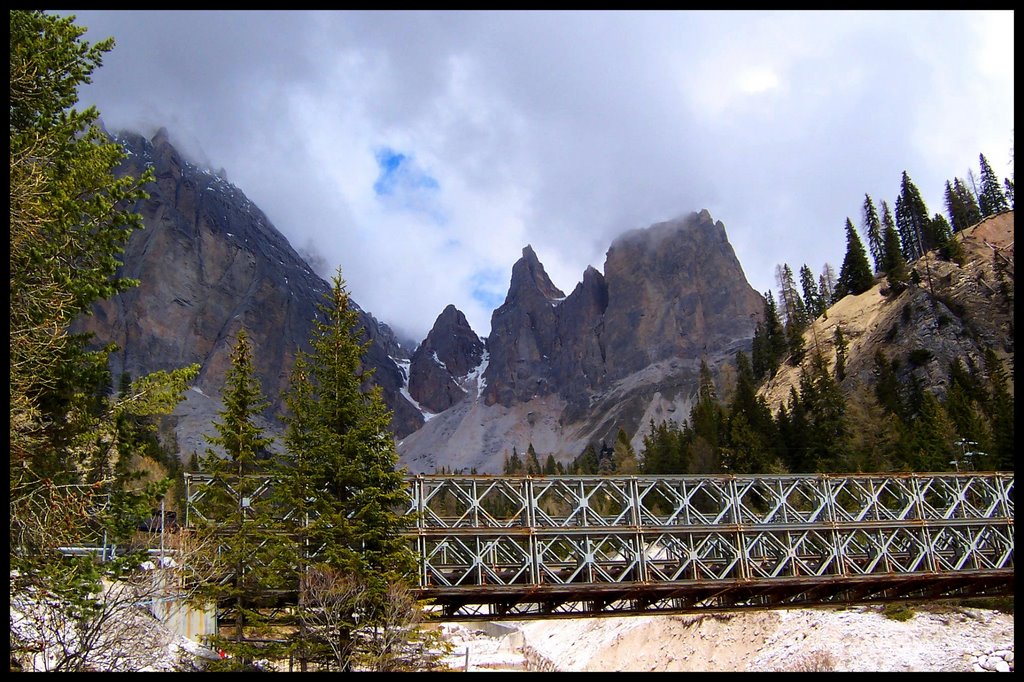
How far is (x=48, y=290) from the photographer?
13.7 metres

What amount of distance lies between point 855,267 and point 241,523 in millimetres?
105484

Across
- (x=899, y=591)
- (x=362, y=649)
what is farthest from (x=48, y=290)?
(x=899, y=591)

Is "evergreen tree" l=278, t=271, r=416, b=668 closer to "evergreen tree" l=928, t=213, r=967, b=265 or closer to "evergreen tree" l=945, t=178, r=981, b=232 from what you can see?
"evergreen tree" l=928, t=213, r=967, b=265

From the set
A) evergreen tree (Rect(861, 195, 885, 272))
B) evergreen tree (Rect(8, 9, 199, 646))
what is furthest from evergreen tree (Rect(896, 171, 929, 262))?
evergreen tree (Rect(8, 9, 199, 646))

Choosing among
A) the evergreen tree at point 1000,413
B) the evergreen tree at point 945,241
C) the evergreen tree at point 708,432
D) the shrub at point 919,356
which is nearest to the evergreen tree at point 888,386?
the shrub at point 919,356

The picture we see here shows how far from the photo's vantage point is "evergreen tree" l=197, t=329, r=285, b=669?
74.2ft

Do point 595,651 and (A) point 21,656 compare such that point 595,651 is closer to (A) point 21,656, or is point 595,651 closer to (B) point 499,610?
(B) point 499,610

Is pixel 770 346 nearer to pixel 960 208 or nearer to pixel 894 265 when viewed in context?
pixel 894 265

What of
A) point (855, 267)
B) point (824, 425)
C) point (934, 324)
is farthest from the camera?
point (855, 267)

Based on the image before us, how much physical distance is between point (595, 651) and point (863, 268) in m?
79.0

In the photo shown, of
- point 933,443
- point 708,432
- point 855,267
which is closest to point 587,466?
point 708,432

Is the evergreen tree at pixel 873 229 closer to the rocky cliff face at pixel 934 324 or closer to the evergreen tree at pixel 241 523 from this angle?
the rocky cliff face at pixel 934 324

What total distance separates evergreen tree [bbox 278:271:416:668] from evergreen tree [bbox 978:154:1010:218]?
381 feet

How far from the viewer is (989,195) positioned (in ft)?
384
